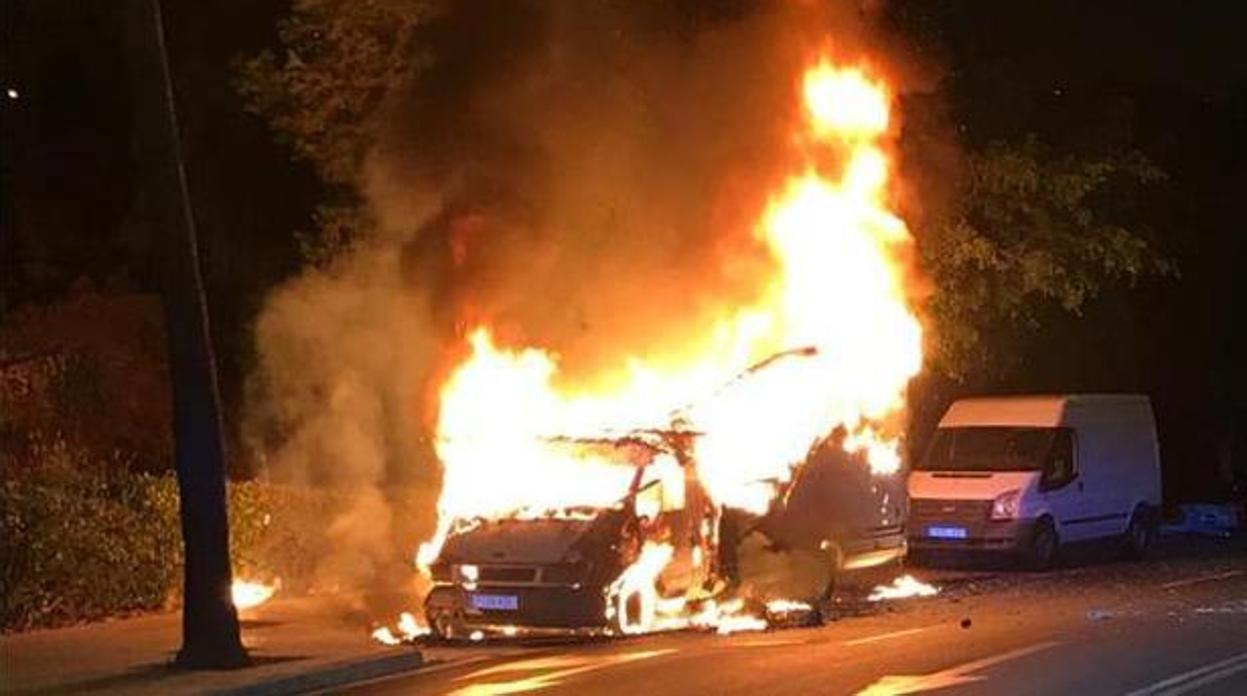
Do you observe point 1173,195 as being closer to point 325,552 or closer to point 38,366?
point 325,552

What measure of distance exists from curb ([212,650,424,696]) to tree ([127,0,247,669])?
0.74 metres

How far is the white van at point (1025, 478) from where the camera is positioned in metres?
25.6

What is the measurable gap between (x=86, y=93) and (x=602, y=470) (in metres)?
11.8

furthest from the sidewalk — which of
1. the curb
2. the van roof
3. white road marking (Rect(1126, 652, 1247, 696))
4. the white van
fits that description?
the van roof

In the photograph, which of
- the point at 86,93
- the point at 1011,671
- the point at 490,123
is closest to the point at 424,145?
the point at 490,123

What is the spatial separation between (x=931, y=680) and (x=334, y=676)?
4578 mm

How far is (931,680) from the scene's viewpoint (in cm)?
1337

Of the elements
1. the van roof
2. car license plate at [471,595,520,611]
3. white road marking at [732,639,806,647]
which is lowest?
white road marking at [732,639,806,647]

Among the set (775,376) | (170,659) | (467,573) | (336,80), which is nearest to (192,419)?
(170,659)

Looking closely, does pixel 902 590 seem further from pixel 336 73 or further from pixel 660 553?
pixel 336 73

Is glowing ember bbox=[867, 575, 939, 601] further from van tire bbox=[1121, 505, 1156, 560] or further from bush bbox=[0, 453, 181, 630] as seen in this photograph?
bush bbox=[0, 453, 181, 630]

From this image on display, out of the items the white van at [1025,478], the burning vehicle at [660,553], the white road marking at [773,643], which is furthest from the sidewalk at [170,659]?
the white van at [1025,478]

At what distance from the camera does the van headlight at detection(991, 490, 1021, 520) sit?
2539 cm

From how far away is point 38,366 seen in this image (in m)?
21.9
